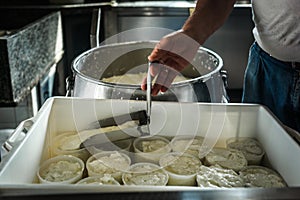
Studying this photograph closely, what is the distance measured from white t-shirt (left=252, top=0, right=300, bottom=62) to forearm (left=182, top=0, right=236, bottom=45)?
0.31 feet

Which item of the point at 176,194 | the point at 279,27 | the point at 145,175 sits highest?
the point at 279,27

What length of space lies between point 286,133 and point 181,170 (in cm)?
21

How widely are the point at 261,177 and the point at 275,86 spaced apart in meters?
0.39

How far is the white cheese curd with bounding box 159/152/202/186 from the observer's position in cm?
69

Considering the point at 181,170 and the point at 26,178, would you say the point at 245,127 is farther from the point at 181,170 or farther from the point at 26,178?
the point at 26,178

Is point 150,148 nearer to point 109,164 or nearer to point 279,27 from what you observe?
point 109,164

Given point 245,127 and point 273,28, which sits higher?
point 273,28

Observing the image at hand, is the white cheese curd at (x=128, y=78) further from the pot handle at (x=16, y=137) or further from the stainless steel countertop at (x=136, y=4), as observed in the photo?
the stainless steel countertop at (x=136, y=4)

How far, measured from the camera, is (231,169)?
2.39 ft

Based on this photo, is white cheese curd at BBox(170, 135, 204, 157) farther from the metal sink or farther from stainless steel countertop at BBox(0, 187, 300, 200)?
the metal sink

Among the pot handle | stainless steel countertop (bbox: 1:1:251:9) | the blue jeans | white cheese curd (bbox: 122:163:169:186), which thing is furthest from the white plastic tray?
stainless steel countertop (bbox: 1:1:251:9)

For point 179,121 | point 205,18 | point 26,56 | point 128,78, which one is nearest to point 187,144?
point 179,121

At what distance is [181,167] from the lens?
0.73 meters

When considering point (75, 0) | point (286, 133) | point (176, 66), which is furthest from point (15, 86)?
point (286, 133)
